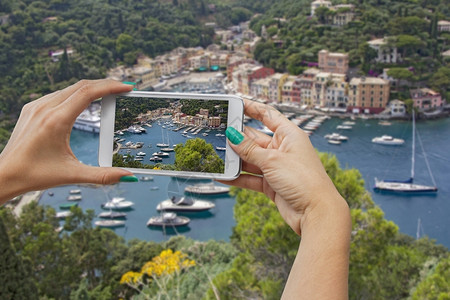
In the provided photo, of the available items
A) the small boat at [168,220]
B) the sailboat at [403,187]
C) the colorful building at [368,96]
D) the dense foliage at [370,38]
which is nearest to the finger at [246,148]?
the small boat at [168,220]

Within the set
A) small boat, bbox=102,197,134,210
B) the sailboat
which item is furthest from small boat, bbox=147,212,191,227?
the sailboat

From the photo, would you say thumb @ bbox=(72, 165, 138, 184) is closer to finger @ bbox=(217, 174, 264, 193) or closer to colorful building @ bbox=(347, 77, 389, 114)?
finger @ bbox=(217, 174, 264, 193)

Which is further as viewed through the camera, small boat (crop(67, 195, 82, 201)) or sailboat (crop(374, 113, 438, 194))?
small boat (crop(67, 195, 82, 201))

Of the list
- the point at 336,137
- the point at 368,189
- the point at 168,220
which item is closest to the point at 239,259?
the point at 168,220

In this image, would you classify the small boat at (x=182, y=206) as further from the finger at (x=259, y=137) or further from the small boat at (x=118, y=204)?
the finger at (x=259, y=137)

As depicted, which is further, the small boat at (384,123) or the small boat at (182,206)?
the small boat at (384,123)
